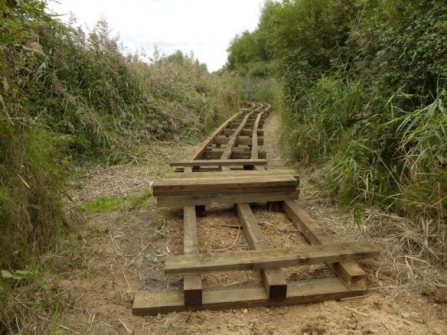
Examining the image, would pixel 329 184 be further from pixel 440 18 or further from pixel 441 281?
pixel 440 18

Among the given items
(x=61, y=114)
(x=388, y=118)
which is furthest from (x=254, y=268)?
(x=61, y=114)

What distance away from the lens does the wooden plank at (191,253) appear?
168 centimetres

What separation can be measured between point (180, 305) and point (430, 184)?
1868 millimetres

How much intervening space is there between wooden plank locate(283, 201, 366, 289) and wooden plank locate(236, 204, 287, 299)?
0.38 meters

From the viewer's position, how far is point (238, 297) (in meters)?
1.73

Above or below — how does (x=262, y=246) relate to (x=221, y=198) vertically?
below

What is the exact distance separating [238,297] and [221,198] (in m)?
1.20

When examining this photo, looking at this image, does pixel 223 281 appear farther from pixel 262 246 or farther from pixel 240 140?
pixel 240 140

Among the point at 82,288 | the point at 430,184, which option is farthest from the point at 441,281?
the point at 82,288

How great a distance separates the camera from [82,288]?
181cm

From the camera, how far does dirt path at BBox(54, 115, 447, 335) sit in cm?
159

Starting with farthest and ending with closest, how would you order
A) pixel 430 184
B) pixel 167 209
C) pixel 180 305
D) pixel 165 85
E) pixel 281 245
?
1. pixel 165 85
2. pixel 167 209
3. pixel 281 245
4. pixel 430 184
5. pixel 180 305

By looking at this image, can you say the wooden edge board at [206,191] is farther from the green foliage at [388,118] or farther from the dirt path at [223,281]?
the green foliage at [388,118]

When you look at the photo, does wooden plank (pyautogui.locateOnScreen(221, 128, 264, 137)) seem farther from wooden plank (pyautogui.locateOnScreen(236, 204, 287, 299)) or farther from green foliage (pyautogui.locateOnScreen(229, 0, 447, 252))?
wooden plank (pyautogui.locateOnScreen(236, 204, 287, 299))
